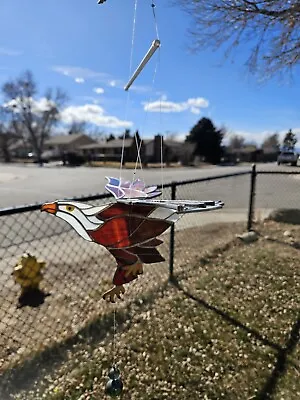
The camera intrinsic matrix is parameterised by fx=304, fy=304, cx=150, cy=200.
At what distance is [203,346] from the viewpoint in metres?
2.37

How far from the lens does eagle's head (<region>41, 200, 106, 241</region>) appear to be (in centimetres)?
125

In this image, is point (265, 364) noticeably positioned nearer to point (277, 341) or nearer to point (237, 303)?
point (277, 341)

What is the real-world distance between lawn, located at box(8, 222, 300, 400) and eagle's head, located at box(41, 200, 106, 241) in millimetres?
1309

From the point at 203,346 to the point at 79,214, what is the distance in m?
1.70

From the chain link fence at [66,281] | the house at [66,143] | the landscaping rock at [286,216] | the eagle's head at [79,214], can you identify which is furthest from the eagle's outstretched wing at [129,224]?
the house at [66,143]

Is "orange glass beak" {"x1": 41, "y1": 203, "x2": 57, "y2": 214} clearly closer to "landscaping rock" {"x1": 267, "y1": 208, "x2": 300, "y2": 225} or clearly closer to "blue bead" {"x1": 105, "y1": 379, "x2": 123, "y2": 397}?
"blue bead" {"x1": 105, "y1": 379, "x2": 123, "y2": 397}

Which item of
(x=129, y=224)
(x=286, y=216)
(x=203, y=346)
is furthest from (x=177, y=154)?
(x=129, y=224)

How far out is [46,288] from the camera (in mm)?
3285

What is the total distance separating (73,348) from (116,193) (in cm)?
167

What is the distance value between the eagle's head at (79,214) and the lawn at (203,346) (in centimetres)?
131

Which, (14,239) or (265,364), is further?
(14,239)

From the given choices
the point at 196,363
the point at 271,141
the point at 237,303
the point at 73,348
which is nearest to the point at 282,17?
the point at 237,303

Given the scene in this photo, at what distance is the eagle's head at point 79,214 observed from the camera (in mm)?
1253

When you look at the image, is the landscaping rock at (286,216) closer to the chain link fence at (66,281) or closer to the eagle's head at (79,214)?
the chain link fence at (66,281)
